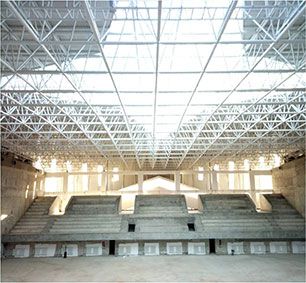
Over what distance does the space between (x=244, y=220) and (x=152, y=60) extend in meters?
28.8

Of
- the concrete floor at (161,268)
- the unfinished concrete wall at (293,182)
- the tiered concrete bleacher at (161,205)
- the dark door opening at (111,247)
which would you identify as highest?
the unfinished concrete wall at (293,182)

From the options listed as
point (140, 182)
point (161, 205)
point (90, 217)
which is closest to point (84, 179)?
point (140, 182)

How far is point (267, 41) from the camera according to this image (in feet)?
35.7

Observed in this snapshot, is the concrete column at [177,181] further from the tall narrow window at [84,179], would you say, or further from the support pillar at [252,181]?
the tall narrow window at [84,179]

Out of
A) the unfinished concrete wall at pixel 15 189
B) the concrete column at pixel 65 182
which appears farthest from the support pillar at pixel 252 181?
the unfinished concrete wall at pixel 15 189

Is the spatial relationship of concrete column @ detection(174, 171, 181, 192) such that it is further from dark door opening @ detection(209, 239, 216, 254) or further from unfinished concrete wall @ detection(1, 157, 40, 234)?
unfinished concrete wall @ detection(1, 157, 40, 234)

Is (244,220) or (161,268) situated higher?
(244,220)

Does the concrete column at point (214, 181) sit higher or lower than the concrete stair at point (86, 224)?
higher

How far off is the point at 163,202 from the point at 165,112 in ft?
80.3

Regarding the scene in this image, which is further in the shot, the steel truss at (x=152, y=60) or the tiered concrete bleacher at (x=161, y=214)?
the tiered concrete bleacher at (x=161, y=214)

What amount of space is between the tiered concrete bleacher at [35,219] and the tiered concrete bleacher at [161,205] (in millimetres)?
11013

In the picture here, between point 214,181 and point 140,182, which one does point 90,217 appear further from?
point 214,181

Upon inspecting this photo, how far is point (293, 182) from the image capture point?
39094mm

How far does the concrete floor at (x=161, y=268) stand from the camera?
21.5m
